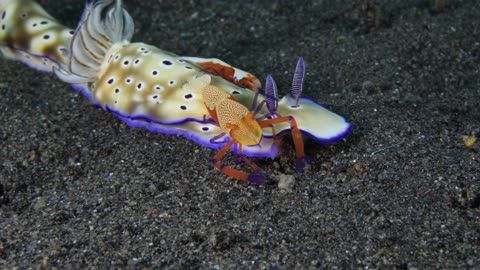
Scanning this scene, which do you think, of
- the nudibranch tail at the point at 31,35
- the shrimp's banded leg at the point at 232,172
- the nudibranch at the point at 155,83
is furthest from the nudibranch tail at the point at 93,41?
the shrimp's banded leg at the point at 232,172

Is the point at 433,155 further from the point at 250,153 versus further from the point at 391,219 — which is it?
the point at 250,153

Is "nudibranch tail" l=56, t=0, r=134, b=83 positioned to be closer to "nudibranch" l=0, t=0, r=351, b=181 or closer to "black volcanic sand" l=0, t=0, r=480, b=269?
"nudibranch" l=0, t=0, r=351, b=181

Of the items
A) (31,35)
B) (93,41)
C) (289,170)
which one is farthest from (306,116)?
(31,35)

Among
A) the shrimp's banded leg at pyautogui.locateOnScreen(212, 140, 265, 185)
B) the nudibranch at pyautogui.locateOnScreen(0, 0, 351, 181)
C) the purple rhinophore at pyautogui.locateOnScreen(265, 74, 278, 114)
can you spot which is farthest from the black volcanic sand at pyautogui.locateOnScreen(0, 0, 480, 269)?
the purple rhinophore at pyautogui.locateOnScreen(265, 74, 278, 114)

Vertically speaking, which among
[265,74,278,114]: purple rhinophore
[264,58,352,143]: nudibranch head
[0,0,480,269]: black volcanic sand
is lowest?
[0,0,480,269]: black volcanic sand

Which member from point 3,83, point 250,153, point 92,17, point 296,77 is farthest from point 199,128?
point 3,83

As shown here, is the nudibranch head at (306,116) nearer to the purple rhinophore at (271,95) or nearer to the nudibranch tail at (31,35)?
the purple rhinophore at (271,95)

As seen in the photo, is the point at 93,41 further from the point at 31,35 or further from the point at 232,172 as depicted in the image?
the point at 232,172
